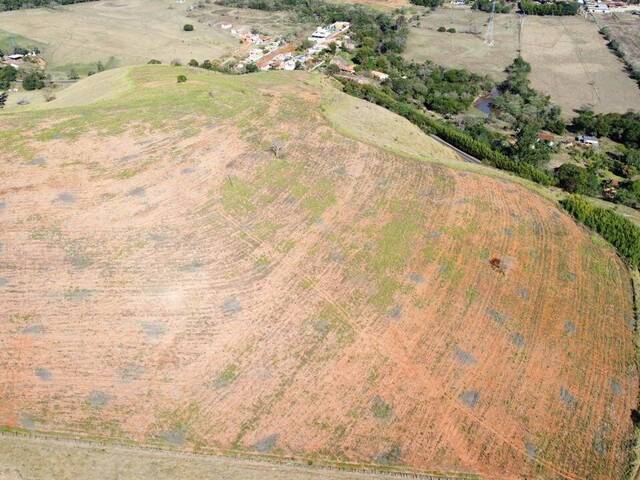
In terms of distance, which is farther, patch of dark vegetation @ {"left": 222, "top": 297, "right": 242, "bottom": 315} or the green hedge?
the green hedge

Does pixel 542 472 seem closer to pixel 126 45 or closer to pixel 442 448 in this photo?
pixel 442 448

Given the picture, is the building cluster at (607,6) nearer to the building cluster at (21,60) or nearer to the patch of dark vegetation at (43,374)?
the building cluster at (21,60)

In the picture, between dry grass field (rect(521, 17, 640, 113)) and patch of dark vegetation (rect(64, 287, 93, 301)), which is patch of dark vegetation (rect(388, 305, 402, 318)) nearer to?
patch of dark vegetation (rect(64, 287, 93, 301))

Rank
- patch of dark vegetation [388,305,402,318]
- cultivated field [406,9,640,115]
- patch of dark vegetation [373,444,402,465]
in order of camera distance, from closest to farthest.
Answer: patch of dark vegetation [373,444,402,465]
patch of dark vegetation [388,305,402,318]
cultivated field [406,9,640,115]

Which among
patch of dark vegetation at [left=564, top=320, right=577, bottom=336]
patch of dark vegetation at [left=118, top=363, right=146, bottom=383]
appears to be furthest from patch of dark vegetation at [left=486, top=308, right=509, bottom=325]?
patch of dark vegetation at [left=118, top=363, right=146, bottom=383]

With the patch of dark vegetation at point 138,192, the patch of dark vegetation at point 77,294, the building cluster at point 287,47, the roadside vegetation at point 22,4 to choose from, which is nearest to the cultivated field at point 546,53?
the building cluster at point 287,47

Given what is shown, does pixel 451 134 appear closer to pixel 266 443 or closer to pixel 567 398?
pixel 567 398

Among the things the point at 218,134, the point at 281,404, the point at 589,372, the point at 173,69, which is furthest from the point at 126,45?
the point at 589,372
